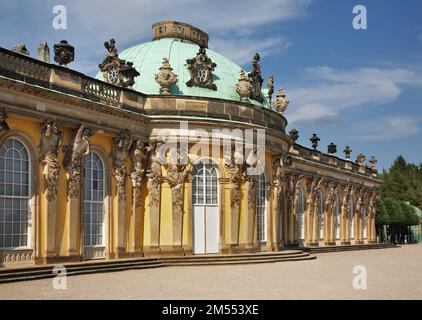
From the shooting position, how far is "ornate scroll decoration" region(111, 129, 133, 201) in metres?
24.4

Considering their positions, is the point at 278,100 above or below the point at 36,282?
above

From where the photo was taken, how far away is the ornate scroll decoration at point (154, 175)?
26.0 meters

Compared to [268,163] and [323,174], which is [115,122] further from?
[323,174]

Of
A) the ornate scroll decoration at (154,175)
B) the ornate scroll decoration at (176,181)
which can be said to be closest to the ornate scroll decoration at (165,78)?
the ornate scroll decoration at (154,175)

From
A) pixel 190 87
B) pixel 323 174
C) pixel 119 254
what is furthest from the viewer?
pixel 323 174

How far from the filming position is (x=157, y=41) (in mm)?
33219

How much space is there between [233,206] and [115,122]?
6.75 m

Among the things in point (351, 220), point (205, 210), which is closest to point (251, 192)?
point (205, 210)

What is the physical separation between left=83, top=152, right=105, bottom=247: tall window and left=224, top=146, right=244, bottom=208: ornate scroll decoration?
19.8 feet

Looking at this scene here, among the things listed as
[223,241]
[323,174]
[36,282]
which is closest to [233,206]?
[223,241]

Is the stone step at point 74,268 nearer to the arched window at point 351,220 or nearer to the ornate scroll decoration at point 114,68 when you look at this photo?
the ornate scroll decoration at point 114,68

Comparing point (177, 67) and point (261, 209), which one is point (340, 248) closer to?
point (261, 209)

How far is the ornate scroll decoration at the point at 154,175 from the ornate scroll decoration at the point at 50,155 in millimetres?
5493

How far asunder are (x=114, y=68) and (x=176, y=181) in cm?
598
